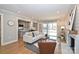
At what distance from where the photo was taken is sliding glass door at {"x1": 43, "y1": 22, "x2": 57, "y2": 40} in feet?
14.5

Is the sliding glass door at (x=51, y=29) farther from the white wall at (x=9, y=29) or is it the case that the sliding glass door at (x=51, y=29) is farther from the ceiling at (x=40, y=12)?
the white wall at (x=9, y=29)

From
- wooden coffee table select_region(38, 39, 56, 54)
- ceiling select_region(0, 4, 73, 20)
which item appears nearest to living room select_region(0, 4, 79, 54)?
ceiling select_region(0, 4, 73, 20)

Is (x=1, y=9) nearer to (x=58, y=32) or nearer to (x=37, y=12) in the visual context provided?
(x=37, y=12)

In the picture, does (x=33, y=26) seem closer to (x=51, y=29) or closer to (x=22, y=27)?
(x=22, y=27)

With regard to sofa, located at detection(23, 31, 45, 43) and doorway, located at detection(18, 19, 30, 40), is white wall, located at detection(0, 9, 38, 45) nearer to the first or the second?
doorway, located at detection(18, 19, 30, 40)

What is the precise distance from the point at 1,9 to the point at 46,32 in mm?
2497

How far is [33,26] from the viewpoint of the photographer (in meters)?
4.54

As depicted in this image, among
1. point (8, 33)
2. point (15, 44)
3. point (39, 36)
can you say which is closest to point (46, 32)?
point (39, 36)

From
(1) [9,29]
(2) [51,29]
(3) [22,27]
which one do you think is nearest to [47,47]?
(2) [51,29]

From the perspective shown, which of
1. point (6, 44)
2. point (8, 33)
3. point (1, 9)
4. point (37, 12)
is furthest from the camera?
point (8, 33)

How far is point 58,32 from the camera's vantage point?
15.1 feet

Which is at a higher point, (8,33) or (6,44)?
(8,33)
